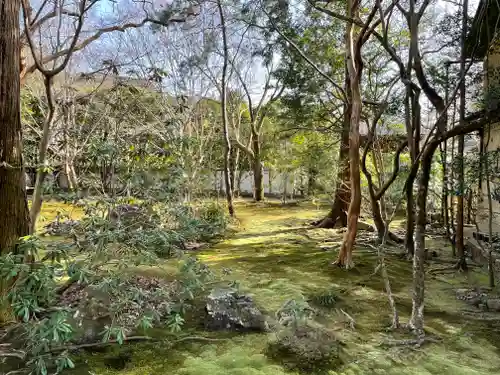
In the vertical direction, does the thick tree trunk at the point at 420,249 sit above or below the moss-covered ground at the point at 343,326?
above

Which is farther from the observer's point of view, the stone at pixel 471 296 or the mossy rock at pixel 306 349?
the stone at pixel 471 296

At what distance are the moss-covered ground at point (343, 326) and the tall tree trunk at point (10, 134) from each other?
1142mm

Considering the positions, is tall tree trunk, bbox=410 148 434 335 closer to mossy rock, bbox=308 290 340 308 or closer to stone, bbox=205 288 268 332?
mossy rock, bbox=308 290 340 308

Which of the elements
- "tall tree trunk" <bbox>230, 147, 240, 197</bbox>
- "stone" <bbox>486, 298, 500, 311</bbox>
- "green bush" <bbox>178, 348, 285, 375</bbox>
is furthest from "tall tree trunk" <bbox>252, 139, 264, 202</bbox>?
"green bush" <bbox>178, 348, 285, 375</bbox>

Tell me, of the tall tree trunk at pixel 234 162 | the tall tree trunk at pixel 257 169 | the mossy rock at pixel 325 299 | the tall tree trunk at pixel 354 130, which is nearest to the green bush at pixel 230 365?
the mossy rock at pixel 325 299

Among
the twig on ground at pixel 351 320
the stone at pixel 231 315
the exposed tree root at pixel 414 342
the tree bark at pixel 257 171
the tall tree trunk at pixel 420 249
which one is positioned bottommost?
the exposed tree root at pixel 414 342

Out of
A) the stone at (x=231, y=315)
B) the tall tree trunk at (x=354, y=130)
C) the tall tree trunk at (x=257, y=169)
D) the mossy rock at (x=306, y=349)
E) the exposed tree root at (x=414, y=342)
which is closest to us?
the mossy rock at (x=306, y=349)

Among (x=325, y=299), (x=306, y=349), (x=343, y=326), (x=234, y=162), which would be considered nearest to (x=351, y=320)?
(x=343, y=326)

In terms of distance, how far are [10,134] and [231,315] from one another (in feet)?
7.57

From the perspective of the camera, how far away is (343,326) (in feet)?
10.9

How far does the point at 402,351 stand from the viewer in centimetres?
285

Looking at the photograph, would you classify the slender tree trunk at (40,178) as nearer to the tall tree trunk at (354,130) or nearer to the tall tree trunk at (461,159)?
the tall tree trunk at (354,130)

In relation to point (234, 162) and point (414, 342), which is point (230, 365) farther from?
point (234, 162)

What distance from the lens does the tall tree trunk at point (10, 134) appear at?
2824 millimetres
